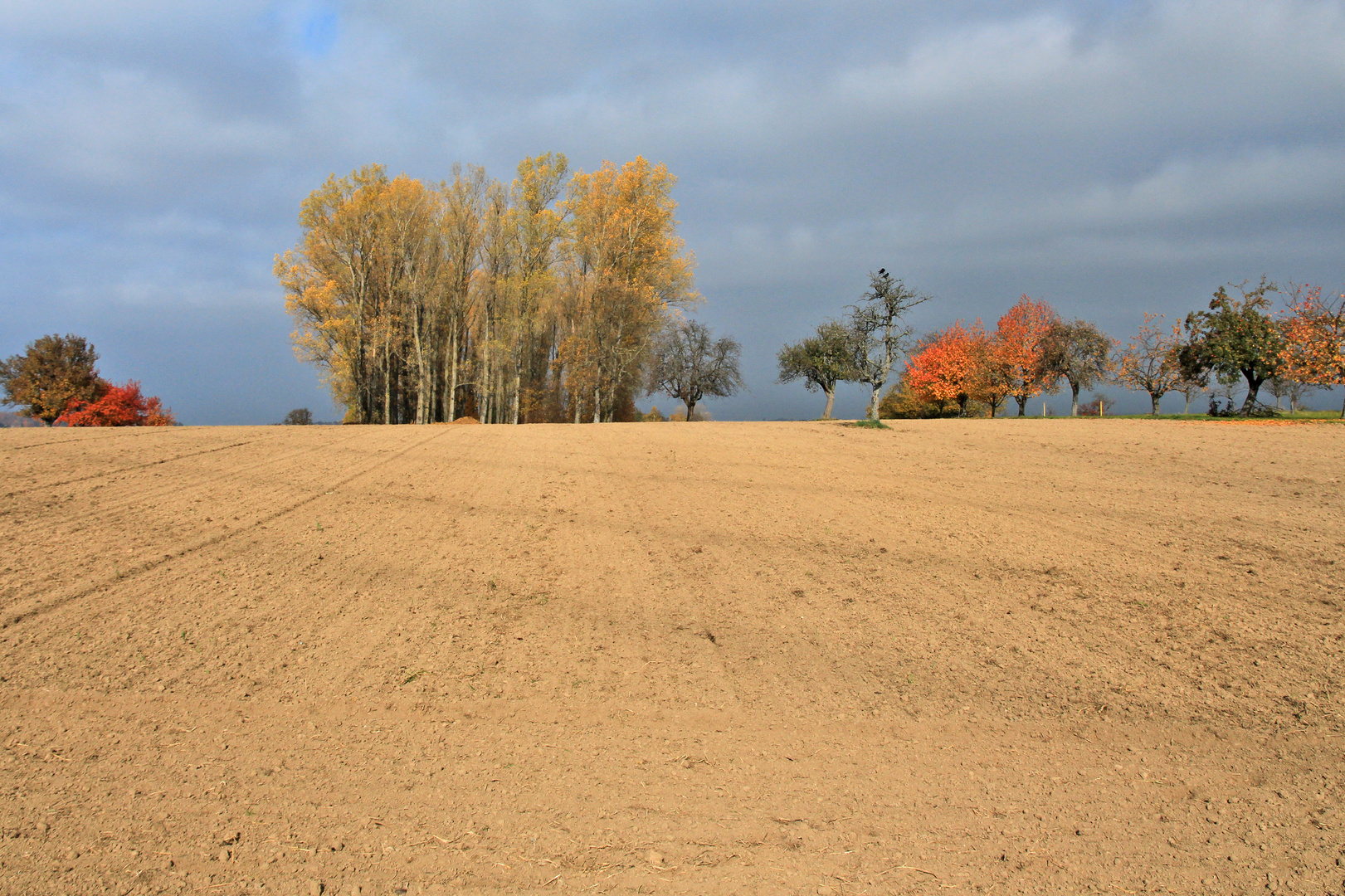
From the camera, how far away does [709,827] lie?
356 centimetres

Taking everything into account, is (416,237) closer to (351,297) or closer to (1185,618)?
(351,297)

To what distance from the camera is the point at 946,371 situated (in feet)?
142

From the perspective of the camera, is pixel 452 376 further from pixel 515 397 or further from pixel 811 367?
pixel 811 367

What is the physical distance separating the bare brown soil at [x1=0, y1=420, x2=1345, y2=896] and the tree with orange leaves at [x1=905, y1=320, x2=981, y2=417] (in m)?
35.0

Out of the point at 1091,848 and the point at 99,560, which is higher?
the point at 99,560

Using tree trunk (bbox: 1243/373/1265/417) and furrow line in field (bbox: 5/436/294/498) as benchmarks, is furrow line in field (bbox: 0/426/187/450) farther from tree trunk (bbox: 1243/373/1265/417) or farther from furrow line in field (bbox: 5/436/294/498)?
tree trunk (bbox: 1243/373/1265/417)

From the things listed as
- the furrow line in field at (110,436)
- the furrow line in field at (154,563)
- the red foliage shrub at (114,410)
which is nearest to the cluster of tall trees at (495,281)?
the red foliage shrub at (114,410)

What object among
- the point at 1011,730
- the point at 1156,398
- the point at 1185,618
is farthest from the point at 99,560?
the point at 1156,398

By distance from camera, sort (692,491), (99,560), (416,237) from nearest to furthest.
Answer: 1. (99,560)
2. (692,491)
3. (416,237)

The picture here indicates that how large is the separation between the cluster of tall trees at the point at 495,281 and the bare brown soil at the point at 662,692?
25.9 meters

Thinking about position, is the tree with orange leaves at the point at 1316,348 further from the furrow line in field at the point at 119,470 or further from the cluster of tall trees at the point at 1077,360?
Result: the furrow line in field at the point at 119,470

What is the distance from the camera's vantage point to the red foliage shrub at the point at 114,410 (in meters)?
31.4

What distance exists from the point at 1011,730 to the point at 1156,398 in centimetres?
4306

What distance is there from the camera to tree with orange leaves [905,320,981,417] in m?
43.2
